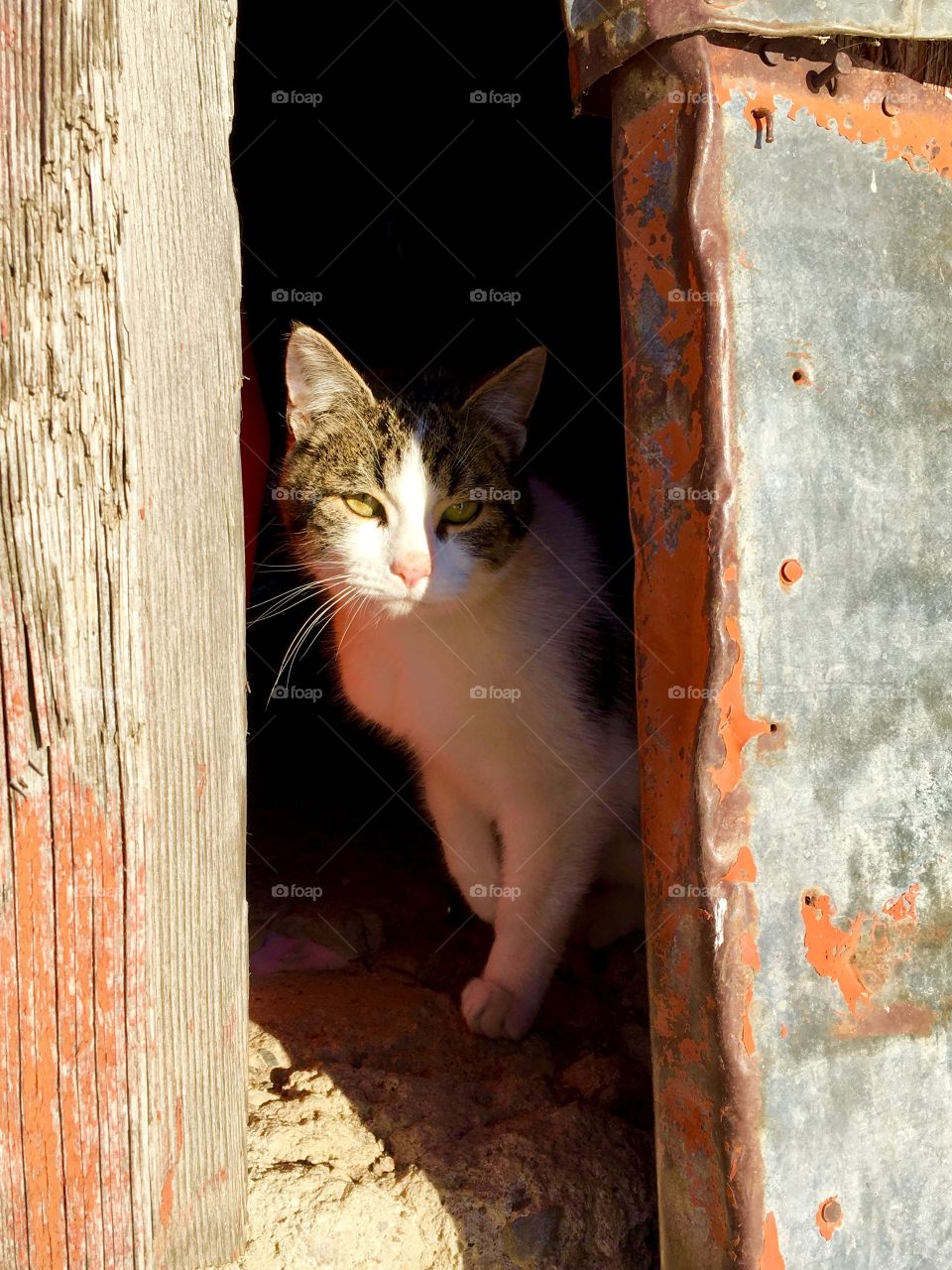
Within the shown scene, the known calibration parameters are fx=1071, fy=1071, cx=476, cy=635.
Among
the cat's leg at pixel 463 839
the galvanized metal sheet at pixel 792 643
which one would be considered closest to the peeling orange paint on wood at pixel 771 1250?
the galvanized metal sheet at pixel 792 643

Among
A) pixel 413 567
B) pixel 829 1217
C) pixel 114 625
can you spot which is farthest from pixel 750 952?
pixel 413 567

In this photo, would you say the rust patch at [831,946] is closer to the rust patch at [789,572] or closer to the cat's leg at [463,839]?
the rust patch at [789,572]

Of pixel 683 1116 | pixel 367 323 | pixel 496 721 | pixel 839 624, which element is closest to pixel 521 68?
pixel 367 323

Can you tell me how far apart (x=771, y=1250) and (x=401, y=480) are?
156cm

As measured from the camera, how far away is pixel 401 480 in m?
2.32

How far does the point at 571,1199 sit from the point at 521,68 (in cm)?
326

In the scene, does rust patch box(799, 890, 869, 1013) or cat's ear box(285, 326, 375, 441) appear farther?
cat's ear box(285, 326, 375, 441)

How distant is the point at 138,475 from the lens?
4.28 feet

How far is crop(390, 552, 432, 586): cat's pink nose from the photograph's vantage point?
2178 millimetres

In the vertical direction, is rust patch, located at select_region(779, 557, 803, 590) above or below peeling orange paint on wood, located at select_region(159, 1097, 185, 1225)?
above

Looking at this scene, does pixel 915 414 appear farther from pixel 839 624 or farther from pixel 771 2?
pixel 771 2

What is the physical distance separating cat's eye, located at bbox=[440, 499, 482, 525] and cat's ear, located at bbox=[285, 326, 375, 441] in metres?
0.33

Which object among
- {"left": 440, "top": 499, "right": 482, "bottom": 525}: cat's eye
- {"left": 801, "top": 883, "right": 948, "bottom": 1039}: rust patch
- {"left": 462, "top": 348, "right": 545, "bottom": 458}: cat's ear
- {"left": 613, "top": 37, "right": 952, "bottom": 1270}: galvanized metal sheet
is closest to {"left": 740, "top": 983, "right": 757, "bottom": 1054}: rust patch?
{"left": 613, "top": 37, "right": 952, "bottom": 1270}: galvanized metal sheet

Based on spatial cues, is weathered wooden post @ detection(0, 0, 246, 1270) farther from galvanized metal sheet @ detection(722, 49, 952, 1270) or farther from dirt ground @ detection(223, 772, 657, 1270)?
galvanized metal sheet @ detection(722, 49, 952, 1270)
